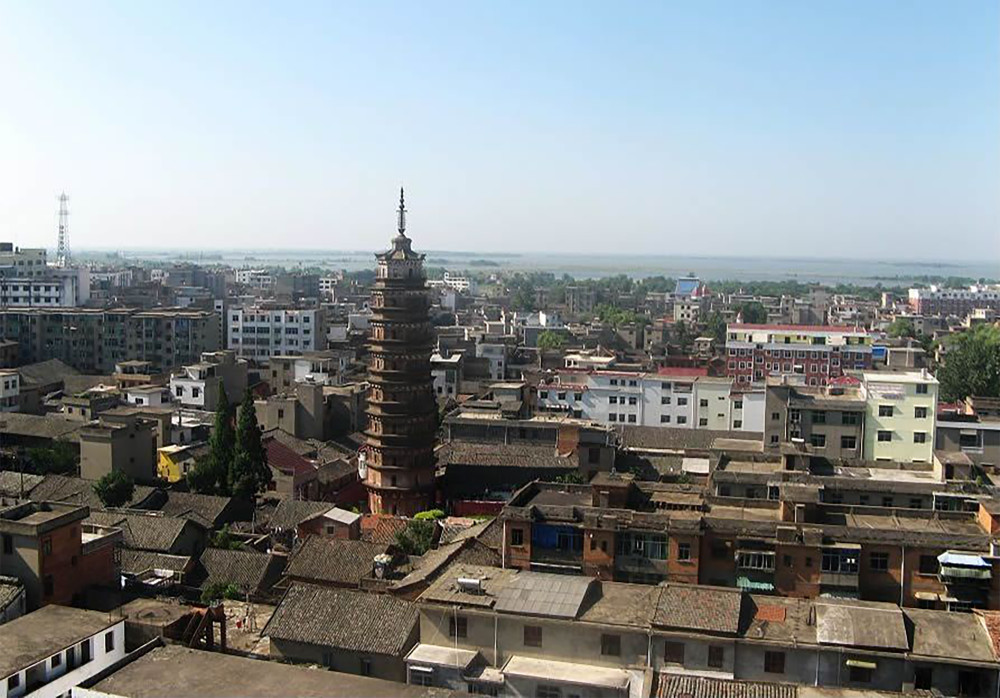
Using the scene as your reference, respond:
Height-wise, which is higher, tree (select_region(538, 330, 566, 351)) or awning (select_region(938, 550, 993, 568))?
tree (select_region(538, 330, 566, 351))

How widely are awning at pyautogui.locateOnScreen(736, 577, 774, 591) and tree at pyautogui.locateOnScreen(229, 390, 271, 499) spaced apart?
14.0 metres

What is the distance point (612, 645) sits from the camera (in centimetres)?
1516


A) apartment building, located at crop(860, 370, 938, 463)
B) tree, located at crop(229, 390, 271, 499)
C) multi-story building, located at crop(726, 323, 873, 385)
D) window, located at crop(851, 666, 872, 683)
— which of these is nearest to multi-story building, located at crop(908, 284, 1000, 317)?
multi-story building, located at crop(726, 323, 873, 385)

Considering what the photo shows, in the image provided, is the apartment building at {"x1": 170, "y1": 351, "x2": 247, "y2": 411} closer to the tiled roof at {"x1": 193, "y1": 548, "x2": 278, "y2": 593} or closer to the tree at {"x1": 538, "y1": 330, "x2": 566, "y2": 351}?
the tiled roof at {"x1": 193, "y1": 548, "x2": 278, "y2": 593}

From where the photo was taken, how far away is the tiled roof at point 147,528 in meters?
22.4

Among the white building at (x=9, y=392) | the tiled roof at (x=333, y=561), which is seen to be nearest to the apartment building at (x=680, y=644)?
the tiled roof at (x=333, y=561)

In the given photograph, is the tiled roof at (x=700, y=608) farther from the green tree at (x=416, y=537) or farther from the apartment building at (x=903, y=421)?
the apartment building at (x=903, y=421)

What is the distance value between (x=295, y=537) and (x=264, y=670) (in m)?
11.1

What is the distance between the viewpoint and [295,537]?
24594 millimetres

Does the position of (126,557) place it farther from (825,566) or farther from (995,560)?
(995,560)

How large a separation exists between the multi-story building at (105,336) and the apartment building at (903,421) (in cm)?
3373

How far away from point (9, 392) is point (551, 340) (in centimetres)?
3340

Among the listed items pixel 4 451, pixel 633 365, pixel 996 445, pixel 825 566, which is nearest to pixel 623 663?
pixel 825 566

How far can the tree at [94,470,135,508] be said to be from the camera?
83.7ft
